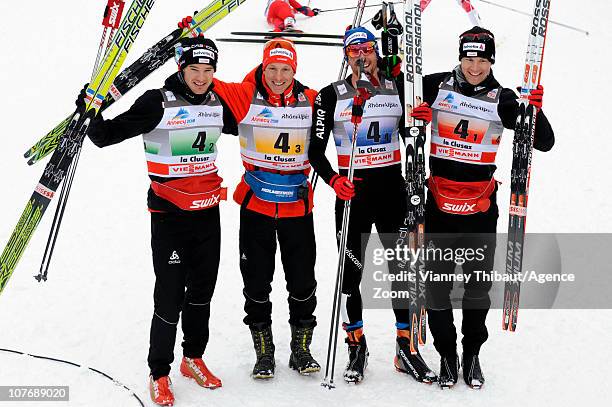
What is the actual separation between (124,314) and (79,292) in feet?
1.89

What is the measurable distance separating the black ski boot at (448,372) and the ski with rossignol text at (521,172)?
0.43 metres

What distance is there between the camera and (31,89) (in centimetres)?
1022

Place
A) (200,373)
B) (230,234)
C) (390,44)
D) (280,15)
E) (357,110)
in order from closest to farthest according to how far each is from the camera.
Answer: (357,110) → (390,44) → (200,373) → (230,234) → (280,15)

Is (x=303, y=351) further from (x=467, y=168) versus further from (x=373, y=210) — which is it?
(x=467, y=168)

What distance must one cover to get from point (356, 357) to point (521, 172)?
1.71 m

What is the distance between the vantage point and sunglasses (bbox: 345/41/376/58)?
5.00 m

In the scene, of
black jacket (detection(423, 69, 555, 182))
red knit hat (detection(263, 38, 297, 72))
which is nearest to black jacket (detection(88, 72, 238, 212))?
red knit hat (detection(263, 38, 297, 72))

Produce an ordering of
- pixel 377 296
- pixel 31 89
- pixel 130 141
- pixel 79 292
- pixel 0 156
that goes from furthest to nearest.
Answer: pixel 31 89 < pixel 130 141 < pixel 0 156 < pixel 79 292 < pixel 377 296

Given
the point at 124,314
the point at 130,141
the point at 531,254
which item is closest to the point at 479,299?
the point at 531,254

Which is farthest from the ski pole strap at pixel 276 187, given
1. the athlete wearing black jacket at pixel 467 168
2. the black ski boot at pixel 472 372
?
the black ski boot at pixel 472 372

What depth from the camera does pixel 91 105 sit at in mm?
4895

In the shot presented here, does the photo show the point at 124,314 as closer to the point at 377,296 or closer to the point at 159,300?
the point at 159,300

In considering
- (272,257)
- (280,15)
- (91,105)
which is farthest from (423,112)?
(280,15)

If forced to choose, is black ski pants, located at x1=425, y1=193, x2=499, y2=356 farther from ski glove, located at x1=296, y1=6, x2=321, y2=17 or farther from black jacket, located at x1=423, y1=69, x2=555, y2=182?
ski glove, located at x1=296, y1=6, x2=321, y2=17
